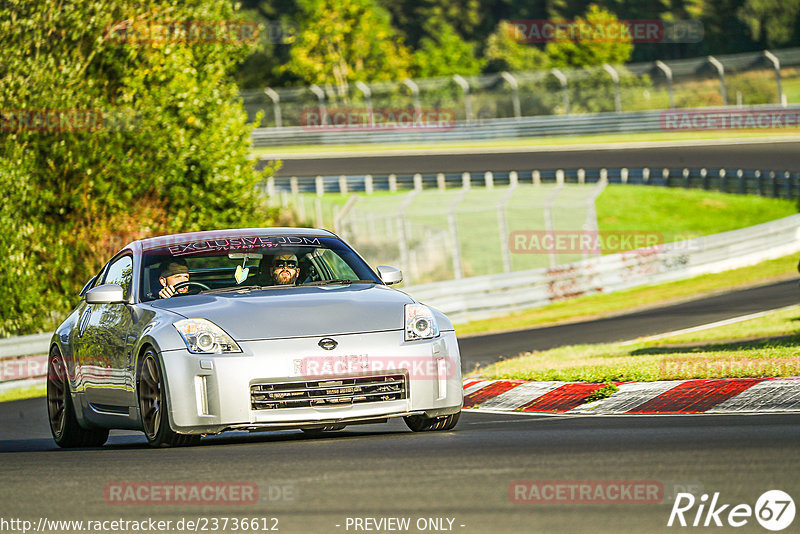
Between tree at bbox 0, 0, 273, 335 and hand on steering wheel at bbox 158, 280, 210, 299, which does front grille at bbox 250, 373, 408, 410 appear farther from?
tree at bbox 0, 0, 273, 335

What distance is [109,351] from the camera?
8.87 metres

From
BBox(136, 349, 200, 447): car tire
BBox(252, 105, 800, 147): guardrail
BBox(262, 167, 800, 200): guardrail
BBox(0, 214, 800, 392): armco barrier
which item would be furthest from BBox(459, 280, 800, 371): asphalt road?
BBox(252, 105, 800, 147): guardrail

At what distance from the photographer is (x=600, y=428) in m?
7.89

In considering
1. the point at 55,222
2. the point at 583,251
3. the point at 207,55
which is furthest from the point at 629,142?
the point at 55,222

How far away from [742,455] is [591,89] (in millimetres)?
51284

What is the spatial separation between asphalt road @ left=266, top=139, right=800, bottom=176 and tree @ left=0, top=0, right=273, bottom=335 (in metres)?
20.6

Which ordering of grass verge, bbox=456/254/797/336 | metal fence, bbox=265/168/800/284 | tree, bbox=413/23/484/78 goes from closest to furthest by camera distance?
grass verge, bbox=456/254/797/336 < metal fence, bbox=265/168/800/284 < tree, bbox=413/23/484/78

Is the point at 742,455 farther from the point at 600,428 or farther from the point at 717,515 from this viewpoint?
the point at 600,428

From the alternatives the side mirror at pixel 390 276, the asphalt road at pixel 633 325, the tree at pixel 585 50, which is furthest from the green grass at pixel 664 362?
the tree at pixel 585 50

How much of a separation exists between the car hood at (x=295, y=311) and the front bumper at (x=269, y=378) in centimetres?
8

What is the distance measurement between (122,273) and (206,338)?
200 cm

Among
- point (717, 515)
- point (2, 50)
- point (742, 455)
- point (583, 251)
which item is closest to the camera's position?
point (717, 515)

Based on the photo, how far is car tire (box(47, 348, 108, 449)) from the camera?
954 centimetres

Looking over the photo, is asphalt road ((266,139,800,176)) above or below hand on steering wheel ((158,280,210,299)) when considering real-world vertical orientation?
below
